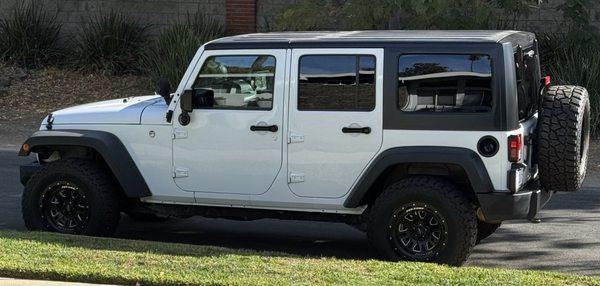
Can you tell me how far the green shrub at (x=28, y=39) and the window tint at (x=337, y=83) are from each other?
1462 centimetres

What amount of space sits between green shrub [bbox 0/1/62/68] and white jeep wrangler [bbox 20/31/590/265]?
1319 cm

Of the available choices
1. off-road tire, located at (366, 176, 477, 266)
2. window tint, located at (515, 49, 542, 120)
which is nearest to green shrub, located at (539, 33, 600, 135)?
window tint, located at (515, 49, 542, 120)

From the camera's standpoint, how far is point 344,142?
789cm

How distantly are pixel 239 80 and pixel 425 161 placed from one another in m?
1.71

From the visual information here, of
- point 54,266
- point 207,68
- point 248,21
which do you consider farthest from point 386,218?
point 248,21

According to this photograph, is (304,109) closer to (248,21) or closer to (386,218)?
(386,218)

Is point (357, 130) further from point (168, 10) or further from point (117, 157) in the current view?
point (168, 10)

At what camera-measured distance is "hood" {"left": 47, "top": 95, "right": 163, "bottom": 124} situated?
28.3ft

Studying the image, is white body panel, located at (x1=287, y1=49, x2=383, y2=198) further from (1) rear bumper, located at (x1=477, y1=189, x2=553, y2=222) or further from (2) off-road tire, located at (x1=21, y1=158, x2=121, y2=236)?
(2) off-road tire, located at (x1=21, y1=158, x2=121, y2=236)

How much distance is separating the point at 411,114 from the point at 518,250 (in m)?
1.93

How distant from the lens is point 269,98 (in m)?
8.16

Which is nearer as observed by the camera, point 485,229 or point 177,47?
point 485,229

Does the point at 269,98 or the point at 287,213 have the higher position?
the point at 269,98

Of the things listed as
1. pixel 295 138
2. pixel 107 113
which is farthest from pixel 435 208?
pixel 107 113
